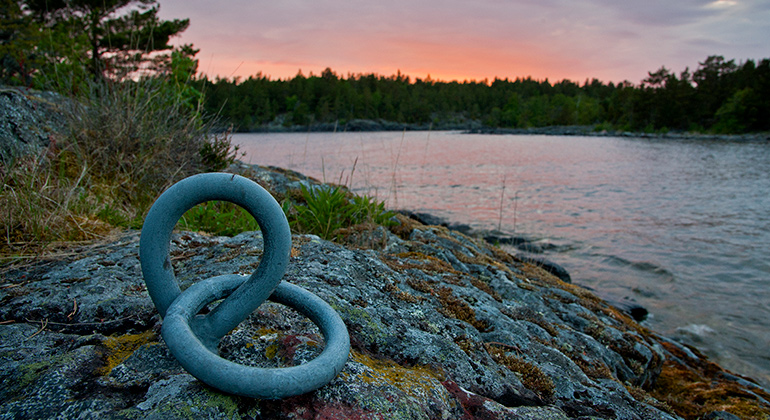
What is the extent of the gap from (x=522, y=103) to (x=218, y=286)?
17444cm

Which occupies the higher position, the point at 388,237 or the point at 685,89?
the point at 685,89

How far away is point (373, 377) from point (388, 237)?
3.10m

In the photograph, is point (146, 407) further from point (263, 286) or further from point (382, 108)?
point (382, 108)

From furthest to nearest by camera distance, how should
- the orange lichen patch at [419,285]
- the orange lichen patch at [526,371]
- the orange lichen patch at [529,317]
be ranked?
1. the orange lichen patch at [529,317]
2. the orange lichen patch at [419,285]
3. the orange lichen patch at [526,371]

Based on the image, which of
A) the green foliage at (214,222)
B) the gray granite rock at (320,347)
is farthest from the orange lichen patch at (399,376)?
the green foliage at (214,222)

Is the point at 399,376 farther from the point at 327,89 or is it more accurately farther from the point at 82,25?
the point at 327,89

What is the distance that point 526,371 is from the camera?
2242 mm

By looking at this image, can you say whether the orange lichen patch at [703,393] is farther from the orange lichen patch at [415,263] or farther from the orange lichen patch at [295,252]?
the orange lichen patch at [295,252]

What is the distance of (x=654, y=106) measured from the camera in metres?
93.9

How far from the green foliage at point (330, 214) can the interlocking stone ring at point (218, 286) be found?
2904mm

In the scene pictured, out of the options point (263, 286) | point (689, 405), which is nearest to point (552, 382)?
point (263, 286)

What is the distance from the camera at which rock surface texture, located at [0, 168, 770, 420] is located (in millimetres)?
1433

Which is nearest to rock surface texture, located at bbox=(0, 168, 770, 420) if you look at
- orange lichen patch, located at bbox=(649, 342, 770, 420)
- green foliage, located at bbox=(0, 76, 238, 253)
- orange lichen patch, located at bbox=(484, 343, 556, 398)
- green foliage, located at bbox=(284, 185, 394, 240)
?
orange lichen patch, located at bbox=(484, 343, 556, 398)

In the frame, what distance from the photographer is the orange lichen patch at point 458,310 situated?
2.59 meters
